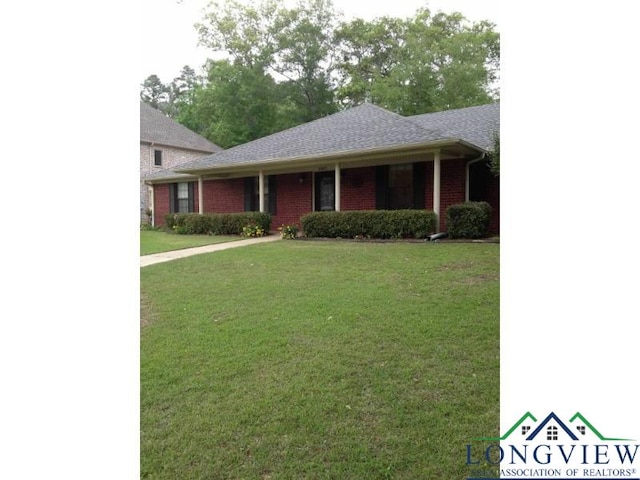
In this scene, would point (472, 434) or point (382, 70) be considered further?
point (382, 70)

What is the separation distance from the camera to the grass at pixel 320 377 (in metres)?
2.08

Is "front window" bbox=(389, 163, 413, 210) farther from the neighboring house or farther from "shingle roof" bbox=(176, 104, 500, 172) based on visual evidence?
the neighboring house

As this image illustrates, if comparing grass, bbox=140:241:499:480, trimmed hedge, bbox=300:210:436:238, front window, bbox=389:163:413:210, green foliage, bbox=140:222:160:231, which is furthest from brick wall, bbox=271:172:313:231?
grass, bbox=140:241:499:480

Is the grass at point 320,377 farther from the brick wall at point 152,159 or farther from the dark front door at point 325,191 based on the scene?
the brick wall at point 152,159

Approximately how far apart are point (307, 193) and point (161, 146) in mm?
13101

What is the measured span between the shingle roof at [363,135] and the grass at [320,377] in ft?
22.1

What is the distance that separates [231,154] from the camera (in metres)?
15.7
